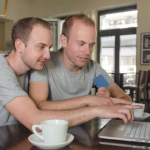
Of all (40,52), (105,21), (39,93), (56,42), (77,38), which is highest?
(105,21)

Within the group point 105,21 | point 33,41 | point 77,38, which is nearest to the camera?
point 33,41

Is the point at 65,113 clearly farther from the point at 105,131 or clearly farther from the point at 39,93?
the point at 39,93

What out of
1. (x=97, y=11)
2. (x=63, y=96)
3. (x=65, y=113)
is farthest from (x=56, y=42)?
(x=65, y=113)

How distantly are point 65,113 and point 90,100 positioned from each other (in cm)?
29

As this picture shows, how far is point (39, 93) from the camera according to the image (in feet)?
A: 4.08

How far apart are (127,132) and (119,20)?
542 cm

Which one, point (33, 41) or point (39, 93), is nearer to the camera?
point (33, 41)

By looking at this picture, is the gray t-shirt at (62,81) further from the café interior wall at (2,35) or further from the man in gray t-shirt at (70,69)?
the café interior wall at (2,35)

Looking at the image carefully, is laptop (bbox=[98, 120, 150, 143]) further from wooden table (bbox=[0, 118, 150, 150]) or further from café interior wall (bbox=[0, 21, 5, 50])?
café interior wall (bbox=[0, 21, 5, 50])

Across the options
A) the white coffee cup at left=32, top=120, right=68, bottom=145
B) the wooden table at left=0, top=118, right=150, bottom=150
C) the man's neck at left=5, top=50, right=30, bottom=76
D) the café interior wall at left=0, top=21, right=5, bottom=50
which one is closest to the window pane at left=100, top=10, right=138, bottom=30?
the café interior wall at left=0, top=21, right=5, bottom=50

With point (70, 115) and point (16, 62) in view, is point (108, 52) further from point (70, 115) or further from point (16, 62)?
point (70, 115)

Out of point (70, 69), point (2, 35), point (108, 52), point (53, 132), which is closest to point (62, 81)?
point (70, 69)

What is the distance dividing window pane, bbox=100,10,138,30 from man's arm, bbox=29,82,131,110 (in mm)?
4905

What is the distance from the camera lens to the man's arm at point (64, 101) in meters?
1.13
